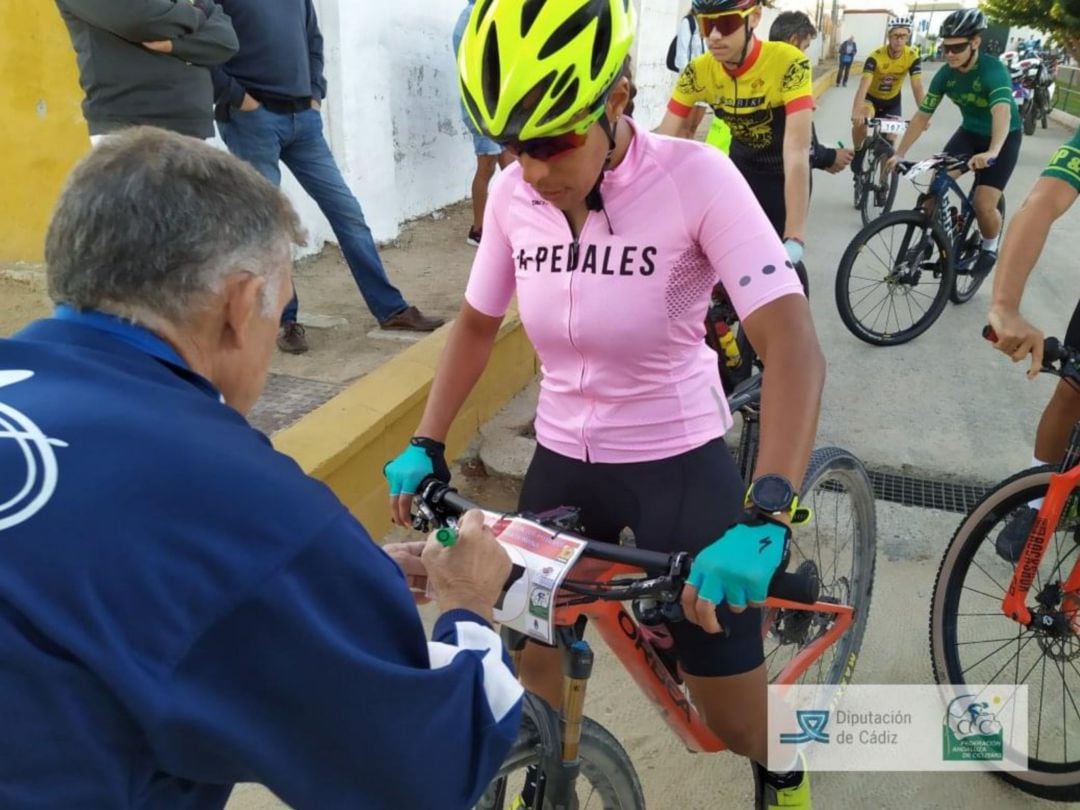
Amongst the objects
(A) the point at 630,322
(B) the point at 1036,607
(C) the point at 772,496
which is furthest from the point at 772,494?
(B) the point at 1036,607

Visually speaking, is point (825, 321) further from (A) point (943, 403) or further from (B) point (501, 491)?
(B) point (501, 491)

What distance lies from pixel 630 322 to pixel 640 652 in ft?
2.40

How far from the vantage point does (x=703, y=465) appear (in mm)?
1787

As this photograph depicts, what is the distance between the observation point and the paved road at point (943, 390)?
4.12 metres

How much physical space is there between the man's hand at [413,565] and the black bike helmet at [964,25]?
607cm

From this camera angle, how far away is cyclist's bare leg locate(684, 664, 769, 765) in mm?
1780

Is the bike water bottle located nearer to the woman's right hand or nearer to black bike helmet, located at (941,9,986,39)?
the woman's right hand

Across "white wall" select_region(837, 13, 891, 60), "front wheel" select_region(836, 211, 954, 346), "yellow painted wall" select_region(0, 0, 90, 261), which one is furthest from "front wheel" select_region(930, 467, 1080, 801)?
"white wall" select_region(837, 13, 891, 60)

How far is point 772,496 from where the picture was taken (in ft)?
4.69

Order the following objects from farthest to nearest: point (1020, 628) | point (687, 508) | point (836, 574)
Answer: point (836, 574) → point (1020, 628) → point (687, 508)

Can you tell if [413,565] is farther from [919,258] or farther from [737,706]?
[919,258]

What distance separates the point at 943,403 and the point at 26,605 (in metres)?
4.73

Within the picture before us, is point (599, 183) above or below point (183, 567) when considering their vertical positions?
above

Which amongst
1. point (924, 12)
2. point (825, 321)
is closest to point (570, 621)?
point (825, 321)
